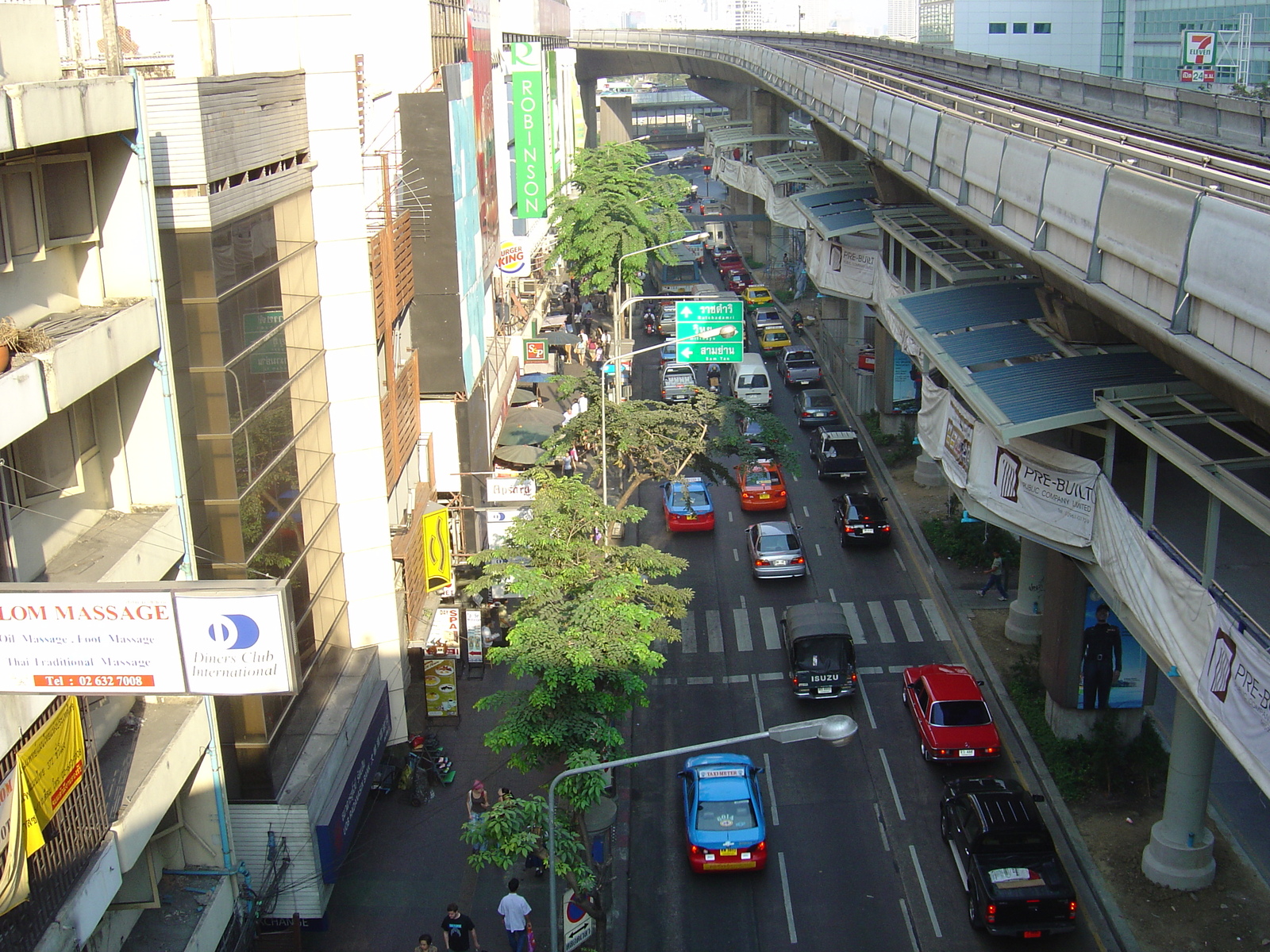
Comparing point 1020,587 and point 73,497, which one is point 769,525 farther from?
point 73,497

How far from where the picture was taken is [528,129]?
57.5 m

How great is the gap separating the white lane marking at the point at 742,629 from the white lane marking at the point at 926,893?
9.38 meters

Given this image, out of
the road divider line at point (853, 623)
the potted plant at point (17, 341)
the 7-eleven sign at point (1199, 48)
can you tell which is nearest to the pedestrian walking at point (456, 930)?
the potted plant at point (17, 341)

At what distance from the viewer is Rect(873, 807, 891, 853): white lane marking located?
23.2 meters

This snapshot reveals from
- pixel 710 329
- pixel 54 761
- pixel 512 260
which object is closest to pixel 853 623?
pixel 710 329

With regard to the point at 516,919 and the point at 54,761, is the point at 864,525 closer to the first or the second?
the point at 516,919

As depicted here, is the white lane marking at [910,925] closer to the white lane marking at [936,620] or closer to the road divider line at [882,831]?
the road divider line at [882,831]

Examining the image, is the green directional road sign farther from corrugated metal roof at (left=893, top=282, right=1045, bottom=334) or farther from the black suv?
corrugated metal roof at (left=893, top=282, right=1045, bottom=334)

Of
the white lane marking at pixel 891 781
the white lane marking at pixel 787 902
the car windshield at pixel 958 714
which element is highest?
the car windshield at pixel 958 714

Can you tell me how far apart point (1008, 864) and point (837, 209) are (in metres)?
28.3

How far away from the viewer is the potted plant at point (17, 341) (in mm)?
12375

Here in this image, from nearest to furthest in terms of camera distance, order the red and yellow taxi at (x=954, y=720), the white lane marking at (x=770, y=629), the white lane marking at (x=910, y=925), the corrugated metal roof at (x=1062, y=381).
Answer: the corrugated metal roof at (x=1062, y=381) → the white lane marking at (x=910, y=925) → the red and yellow taxi at (x=954, y=720) → the white lane marking at (x=770, y=629)

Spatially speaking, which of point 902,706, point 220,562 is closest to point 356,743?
point 220,562

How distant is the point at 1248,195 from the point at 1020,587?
15.6m
